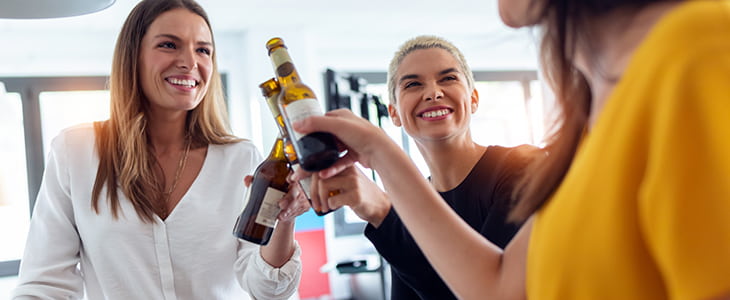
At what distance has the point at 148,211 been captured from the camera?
124cm

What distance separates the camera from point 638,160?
1.44ft

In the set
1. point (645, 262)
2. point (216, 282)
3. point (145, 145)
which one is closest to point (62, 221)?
point (145, 145)

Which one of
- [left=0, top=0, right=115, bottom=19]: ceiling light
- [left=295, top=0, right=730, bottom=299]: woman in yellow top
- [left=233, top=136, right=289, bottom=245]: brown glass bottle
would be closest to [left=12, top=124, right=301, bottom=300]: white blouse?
[left=233, top=136, right=289, bottom=245]: brown glass bottle

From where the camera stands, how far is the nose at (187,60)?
1.31 m

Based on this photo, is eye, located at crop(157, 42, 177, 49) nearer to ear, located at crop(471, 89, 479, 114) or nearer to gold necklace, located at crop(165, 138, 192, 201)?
gold necklace, located at crop(165, 138, 192, 201)

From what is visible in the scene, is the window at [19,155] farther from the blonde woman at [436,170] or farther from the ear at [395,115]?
the blonde woman at [436,170]

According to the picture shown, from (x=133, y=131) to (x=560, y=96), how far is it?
1001 mm

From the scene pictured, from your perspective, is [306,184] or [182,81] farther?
[182,81]

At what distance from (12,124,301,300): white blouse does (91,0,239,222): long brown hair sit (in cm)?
3

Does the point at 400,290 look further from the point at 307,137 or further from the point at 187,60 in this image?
the point at 187,60

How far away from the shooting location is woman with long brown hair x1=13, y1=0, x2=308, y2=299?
1.22m

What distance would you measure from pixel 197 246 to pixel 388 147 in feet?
2.16

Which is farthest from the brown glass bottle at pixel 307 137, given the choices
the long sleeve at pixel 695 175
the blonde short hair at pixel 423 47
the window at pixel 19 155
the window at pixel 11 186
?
the window at pixel 11 186

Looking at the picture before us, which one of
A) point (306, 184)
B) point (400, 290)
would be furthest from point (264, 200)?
point (400, 290)
